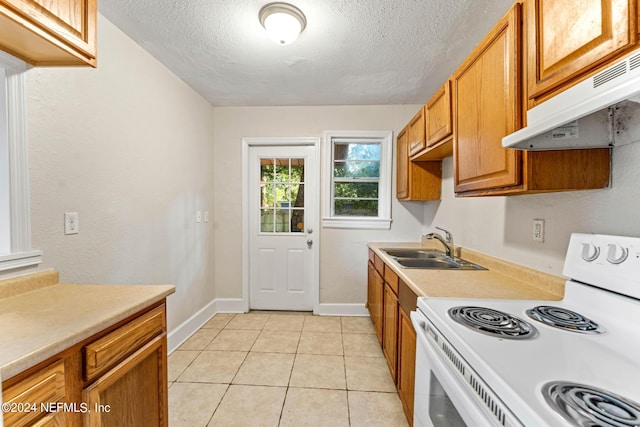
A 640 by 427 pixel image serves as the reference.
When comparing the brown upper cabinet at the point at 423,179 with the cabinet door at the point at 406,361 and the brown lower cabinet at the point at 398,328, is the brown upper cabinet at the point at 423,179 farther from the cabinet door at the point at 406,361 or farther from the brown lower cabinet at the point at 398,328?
the cabinet door at the point at 406,361

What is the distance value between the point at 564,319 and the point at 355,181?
251 centimetres

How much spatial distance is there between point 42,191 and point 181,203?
1.23 meters

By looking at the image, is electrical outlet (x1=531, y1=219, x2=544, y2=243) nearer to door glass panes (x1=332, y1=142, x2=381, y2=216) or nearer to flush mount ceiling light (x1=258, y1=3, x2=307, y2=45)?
flush mount ceiling light (x1=258, y1=3, x2=307, y2=45)

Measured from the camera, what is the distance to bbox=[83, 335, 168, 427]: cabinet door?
897mm

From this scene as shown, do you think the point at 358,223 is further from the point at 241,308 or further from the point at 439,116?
the point at 241,308

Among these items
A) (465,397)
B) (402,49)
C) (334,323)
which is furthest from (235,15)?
(334,323)

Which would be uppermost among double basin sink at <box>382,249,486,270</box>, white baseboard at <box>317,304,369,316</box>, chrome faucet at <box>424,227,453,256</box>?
chrome faucet at <box>424,227,453,256</box>

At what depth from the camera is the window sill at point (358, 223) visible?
3191mm

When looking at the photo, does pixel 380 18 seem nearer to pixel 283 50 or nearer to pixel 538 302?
pixel 283 50

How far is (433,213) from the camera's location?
290cm

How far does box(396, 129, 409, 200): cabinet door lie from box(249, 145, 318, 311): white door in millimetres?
1030

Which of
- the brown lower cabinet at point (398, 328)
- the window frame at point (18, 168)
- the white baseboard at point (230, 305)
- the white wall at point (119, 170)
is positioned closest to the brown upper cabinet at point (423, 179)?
the brown lower cabinet at point (398, 328)

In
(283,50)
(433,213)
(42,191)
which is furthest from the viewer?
(433,213)

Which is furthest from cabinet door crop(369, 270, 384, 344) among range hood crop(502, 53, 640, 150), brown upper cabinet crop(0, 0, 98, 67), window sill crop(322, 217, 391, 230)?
brown upper cabinet crop(0, 0, 98, 67)
